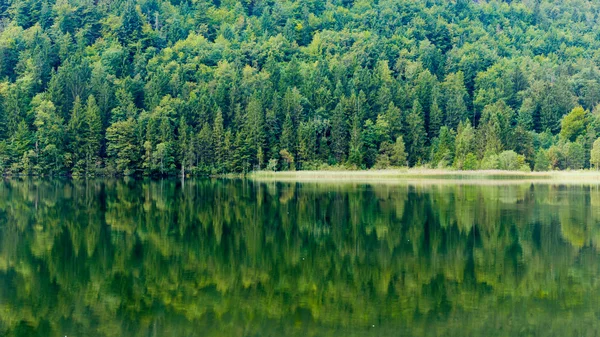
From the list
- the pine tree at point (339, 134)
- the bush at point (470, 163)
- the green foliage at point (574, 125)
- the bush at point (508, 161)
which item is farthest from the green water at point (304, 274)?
the green foliage at point (574, 125)

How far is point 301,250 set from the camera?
24.3m

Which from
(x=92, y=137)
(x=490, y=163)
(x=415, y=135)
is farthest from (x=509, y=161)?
(x=92, y=137)

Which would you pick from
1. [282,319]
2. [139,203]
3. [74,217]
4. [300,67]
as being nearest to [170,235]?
[74,217]

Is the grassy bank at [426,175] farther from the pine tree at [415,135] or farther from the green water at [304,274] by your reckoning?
the green water at [304,274]

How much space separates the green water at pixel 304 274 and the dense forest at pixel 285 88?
223ft

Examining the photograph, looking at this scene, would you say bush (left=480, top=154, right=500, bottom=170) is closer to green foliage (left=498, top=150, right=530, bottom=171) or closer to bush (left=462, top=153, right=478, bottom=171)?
green foliage (left=498, top=150, right=530, bottom=171)

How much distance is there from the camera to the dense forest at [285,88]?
10450 centimetres

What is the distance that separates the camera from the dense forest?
104 m

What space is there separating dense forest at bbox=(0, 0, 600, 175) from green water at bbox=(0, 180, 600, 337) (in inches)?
2680

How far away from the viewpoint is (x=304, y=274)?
20.2 metres

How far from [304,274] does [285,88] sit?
353ft

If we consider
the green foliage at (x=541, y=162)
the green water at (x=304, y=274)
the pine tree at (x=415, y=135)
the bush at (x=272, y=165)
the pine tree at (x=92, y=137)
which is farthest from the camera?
the pine tree at (x=415, y=135)

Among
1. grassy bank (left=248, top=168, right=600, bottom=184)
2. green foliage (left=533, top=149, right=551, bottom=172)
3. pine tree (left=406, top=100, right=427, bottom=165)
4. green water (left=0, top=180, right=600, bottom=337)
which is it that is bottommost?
green water (left=0, top=180, right=600, bottom=337)

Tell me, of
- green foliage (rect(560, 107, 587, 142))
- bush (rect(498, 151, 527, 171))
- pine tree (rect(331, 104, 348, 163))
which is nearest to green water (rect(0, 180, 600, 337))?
bush (rect(498, 151, 527, 171))
